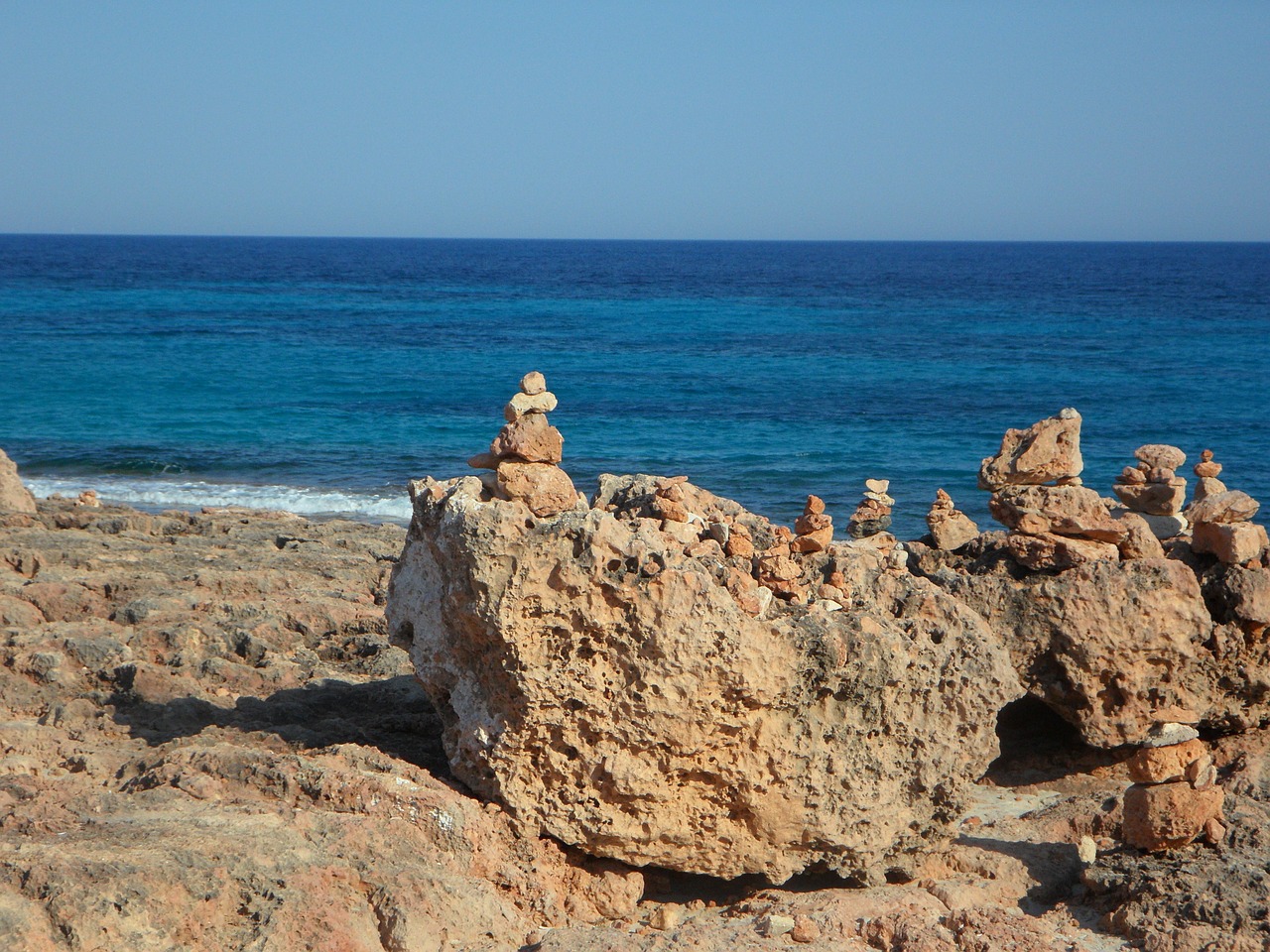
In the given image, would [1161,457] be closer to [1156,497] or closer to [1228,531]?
[1156,497]

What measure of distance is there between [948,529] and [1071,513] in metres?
0.99

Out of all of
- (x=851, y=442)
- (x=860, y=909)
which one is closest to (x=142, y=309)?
(x=851, y=442)

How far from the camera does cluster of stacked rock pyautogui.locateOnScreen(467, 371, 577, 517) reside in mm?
5105

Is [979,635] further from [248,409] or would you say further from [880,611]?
[248,409]

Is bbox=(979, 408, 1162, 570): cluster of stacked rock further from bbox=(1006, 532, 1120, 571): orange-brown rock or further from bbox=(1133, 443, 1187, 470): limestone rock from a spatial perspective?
bbox=(1133, 443, 1187, 470): limestone rock

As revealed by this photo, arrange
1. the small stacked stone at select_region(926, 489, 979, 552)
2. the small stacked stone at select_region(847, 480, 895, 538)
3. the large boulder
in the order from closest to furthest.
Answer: the large boulder < the small stacked stone at select_region(926, 489, 979, 552) < the small stacked stone at select_region(847, 480, 895, 538)

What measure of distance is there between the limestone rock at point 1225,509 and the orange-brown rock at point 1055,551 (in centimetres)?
78

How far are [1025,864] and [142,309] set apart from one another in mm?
52463

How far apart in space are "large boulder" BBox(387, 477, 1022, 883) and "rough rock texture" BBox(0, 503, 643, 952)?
33 cm

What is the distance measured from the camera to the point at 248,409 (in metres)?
27.7

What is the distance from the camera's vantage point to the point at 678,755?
4.76 m

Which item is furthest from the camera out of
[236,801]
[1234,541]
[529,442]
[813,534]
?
[1234,541]

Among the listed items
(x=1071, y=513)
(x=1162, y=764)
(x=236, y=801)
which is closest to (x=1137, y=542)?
(x=1071, y=513)

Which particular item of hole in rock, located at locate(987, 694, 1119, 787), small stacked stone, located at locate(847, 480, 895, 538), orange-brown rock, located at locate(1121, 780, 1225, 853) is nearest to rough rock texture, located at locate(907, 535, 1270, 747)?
hole in rock, located at locate(987, 694, 1119, 787)
